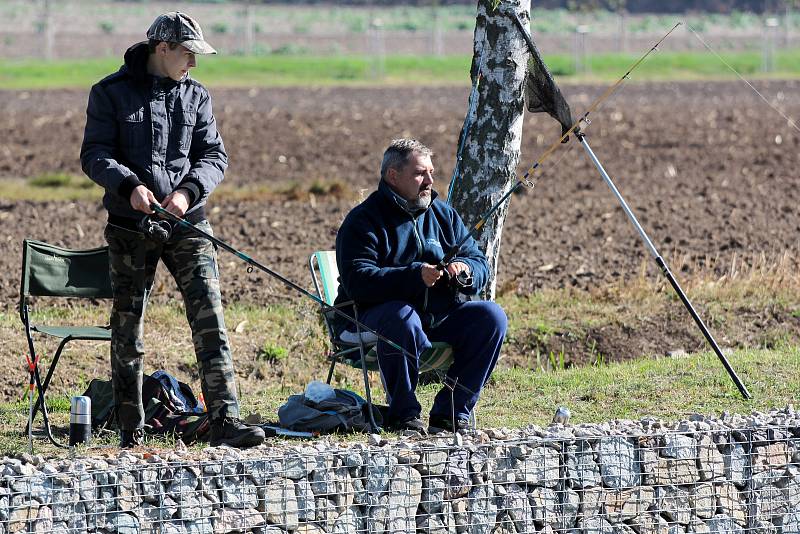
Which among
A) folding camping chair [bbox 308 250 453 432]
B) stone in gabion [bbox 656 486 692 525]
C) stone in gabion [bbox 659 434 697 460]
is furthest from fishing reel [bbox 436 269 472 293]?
stone in gabion [bbox 656 486 692 525]

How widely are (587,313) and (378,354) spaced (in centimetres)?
378

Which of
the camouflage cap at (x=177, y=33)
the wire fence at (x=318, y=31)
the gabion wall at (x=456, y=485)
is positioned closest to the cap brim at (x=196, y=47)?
the camouflage cap at (x=177, y=33)

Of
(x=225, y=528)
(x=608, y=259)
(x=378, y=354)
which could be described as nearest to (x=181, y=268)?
(x=378, y=354)

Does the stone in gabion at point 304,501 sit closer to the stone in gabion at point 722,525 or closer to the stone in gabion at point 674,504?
the stone in gabion at point 674,504

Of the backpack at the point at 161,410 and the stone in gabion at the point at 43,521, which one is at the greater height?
the stone in gabion at the point at 43,521

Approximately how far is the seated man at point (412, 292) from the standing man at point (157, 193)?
0.75 metres

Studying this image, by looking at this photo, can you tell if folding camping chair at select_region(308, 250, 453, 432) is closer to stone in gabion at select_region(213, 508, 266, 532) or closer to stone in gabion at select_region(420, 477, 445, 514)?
stone in gabion at select_region(420, 477, 445, 514)

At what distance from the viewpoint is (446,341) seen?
6.96 m

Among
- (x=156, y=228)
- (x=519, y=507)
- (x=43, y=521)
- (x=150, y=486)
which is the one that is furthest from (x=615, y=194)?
(x=43, y=521)

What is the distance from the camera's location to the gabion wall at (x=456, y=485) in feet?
17.4

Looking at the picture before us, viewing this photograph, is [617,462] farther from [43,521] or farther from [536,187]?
[536,187]

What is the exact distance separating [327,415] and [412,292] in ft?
2.47

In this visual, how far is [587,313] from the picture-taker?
33.7 feet

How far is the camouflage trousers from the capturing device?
656 cm
